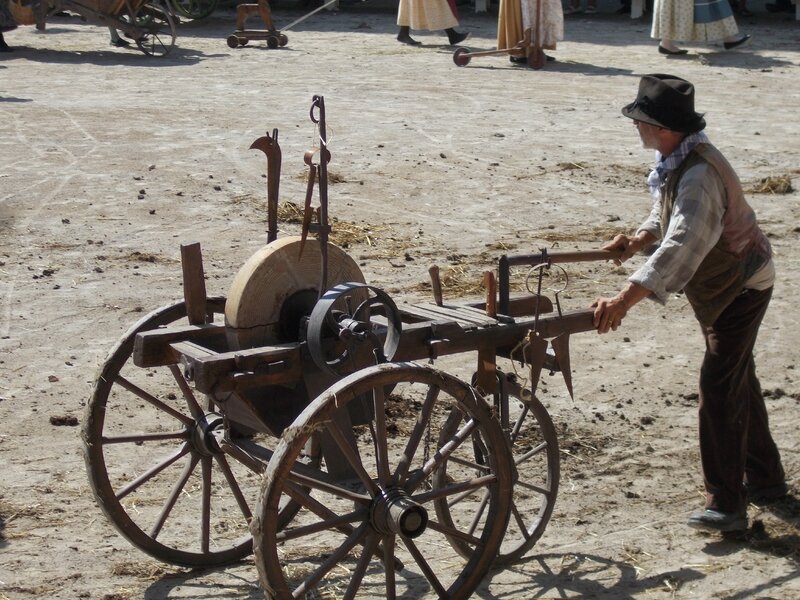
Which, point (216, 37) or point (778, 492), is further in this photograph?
point (216, 37)

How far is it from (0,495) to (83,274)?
3.04m

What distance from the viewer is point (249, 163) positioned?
10523mm

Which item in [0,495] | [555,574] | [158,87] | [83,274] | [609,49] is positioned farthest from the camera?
[609,49]

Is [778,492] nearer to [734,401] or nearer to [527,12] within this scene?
[734,401]

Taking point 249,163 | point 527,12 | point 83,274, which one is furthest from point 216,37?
point 83,274

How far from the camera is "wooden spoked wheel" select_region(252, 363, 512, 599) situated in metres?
3.50

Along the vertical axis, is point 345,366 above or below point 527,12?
below

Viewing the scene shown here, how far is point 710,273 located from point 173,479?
2.28 meters

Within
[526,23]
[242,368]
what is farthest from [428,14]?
[242,368]

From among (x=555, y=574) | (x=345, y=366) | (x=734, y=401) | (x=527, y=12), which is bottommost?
(x=555, y=574)

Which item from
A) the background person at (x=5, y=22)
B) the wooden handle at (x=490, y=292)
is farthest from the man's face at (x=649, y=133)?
the background person at (x=5, y=22)

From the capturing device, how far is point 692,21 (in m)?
16.4

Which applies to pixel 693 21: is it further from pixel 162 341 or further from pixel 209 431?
pixel 162 341

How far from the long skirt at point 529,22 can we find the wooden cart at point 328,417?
11.7m
